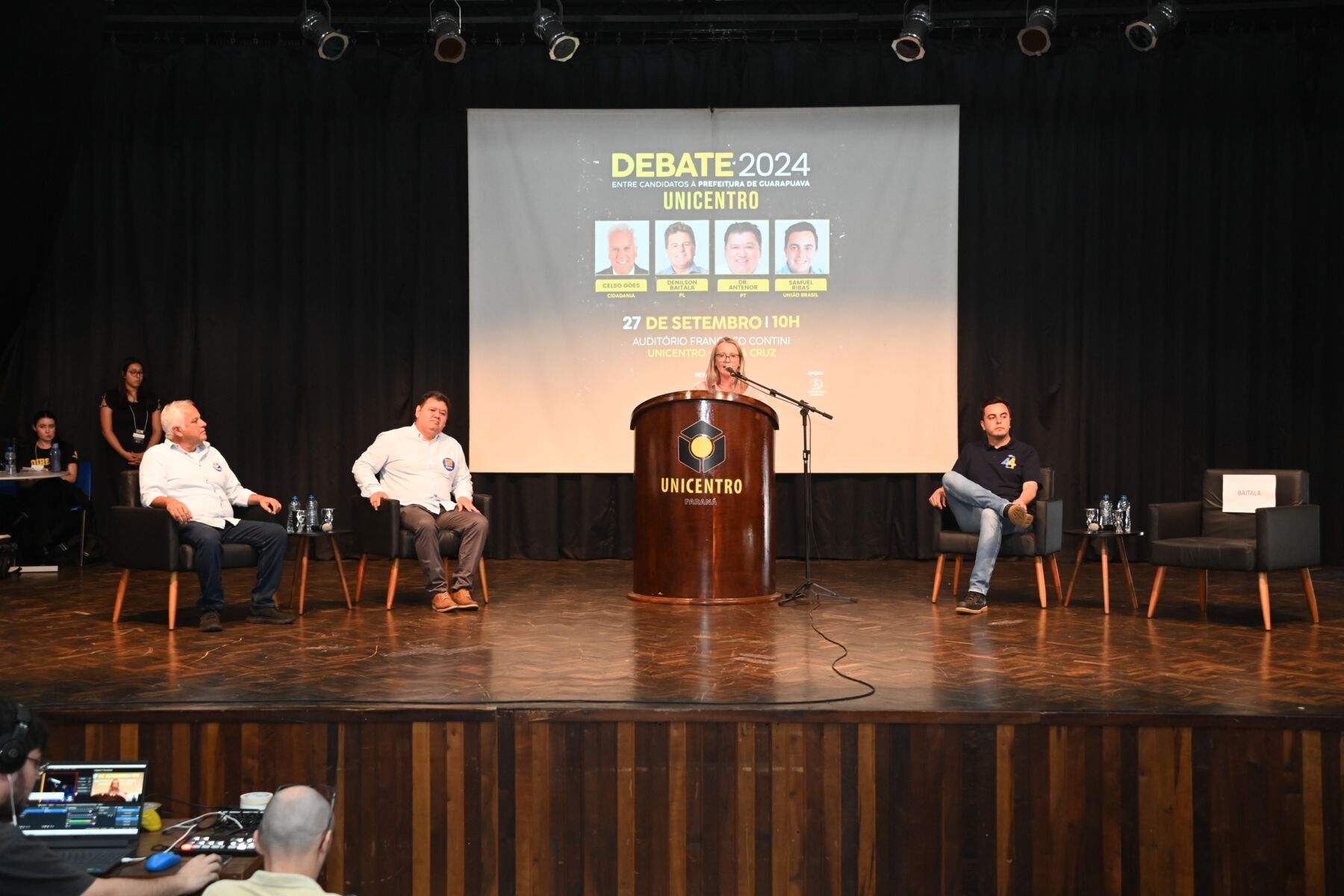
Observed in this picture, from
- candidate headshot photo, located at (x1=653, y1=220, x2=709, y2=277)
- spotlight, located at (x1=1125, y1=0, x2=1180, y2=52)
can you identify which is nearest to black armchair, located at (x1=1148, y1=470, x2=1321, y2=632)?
spotlight, located at (x1=1125, y1=0, x2=1180, y2=52)

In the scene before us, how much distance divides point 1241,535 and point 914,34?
344 centimetres

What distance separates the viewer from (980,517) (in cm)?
607

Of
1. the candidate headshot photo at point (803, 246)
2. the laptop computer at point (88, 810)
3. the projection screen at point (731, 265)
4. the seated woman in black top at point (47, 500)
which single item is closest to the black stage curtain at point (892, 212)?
the projection screen at point (731, 265)

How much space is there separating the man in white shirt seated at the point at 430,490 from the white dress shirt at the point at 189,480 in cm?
69

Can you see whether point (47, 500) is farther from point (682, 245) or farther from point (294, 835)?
point (294, 835)

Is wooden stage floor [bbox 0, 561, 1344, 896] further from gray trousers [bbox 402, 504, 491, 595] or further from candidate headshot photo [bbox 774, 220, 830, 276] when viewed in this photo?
candidate headshot photo [bbox 774, 220, 830, 276]

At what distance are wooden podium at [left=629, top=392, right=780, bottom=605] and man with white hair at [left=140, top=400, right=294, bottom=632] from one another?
184cm

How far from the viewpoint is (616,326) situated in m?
8.01

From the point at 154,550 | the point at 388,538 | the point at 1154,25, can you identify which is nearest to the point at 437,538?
the point at 388,538

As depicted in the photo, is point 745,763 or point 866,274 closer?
point 745,763

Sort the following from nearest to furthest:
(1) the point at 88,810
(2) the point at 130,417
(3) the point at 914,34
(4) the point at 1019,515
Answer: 1. (1) the point at 88,810
2. (4) the point at 1019,515
3. (3) the point at 914,34
4. (2) the point at 130,417

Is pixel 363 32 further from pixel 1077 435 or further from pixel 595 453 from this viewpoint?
pixel 1077 435

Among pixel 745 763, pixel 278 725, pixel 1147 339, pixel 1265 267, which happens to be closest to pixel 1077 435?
pixel 1147 339

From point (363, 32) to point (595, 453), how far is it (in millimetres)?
3264
